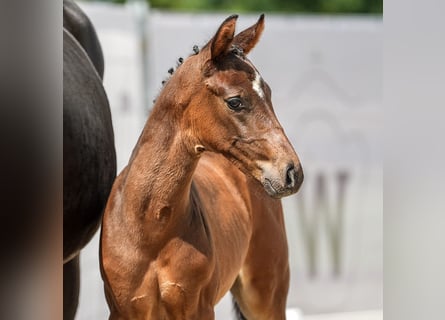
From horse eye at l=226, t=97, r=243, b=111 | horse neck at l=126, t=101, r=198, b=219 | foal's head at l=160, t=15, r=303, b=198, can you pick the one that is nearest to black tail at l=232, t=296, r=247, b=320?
horse neck at l=126, t=101, r=198, b=219

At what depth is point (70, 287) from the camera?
8.35 feet

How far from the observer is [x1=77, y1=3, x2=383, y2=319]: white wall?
5.25m

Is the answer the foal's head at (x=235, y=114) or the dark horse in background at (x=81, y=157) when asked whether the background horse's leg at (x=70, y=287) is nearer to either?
the dark horse in background at (x=81, y=157)

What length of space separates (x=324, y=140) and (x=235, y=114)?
366 cm

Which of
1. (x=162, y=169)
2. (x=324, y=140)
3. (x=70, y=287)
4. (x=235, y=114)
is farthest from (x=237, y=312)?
(x=324, y=140)

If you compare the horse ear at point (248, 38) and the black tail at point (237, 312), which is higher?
the horse ear at point (248, 38)

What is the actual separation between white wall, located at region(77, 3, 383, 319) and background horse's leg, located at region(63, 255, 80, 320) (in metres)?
2.60

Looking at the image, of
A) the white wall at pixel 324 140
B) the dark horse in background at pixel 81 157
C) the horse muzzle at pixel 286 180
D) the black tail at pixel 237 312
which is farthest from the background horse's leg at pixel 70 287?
the white wall at pixel 324 140

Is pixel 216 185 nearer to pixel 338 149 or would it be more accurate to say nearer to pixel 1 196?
pixel 1 196

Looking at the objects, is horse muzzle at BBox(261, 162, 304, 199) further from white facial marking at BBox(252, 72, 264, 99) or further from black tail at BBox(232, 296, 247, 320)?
black tail at BBox(232, 296, 247, 320)

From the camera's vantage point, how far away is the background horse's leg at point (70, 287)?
98.7 inches

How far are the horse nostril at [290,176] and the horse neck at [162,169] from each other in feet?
0.91

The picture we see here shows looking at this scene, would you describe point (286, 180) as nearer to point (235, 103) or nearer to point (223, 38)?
point (235, 103)

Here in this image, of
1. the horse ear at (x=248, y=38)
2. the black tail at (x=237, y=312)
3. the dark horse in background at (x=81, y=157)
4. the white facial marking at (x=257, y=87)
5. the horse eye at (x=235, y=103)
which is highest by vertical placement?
the horse ear at (x=248, y=38)
